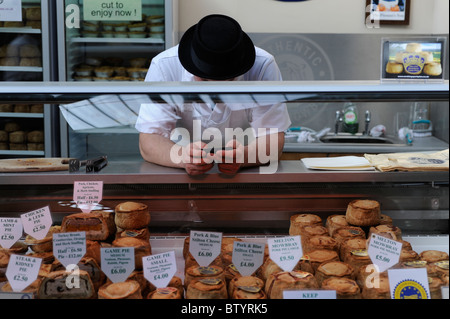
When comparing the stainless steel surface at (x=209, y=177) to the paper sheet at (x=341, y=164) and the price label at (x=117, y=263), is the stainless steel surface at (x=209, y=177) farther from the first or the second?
the price label at (x=117, y=263)

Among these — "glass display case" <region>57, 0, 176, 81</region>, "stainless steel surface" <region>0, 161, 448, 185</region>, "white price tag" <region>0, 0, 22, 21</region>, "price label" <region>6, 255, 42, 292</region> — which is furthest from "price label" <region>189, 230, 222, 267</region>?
"white price tag" <region>0, 0, 22, 21</region>

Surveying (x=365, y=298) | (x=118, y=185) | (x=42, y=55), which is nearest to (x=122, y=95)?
(x=118, y=185)

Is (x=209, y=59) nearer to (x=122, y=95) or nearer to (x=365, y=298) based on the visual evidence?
(x=122, y=95)

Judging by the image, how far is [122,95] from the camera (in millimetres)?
1346

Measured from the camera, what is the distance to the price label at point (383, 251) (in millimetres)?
1449

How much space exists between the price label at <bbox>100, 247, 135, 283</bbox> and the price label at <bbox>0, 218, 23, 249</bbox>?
1.09 feet

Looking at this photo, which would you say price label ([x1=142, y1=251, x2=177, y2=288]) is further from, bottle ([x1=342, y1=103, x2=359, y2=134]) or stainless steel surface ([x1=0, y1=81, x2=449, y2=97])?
bottle ([x1=342, y1=103, x2=359, y2=134])

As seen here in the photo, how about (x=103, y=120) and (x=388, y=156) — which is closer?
(x=103, y=120)

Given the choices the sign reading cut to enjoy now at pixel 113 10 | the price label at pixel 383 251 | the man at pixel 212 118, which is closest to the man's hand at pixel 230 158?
the man at pixel 212 118

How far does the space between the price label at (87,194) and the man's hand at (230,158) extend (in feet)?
1.26

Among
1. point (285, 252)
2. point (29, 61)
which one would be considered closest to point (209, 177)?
point (285, 252)

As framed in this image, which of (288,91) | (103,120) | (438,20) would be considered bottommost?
(103,120)

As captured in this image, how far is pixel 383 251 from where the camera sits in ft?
4.88

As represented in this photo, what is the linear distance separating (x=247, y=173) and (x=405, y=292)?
58 cm
